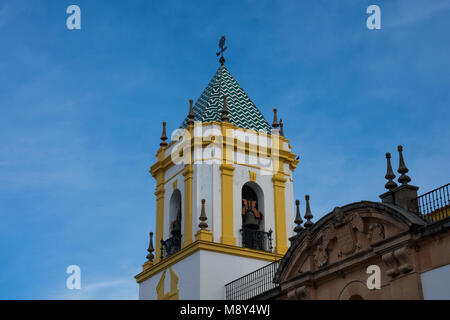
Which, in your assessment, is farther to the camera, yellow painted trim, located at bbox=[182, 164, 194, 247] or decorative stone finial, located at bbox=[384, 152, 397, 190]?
yellow painted trim, located at bbox=[182, 164, 194, 247]

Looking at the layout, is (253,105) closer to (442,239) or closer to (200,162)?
(200,162)

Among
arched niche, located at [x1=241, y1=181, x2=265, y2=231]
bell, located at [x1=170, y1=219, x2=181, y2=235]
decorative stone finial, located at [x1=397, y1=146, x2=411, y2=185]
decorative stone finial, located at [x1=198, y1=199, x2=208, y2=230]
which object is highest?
arched niche, located at [x1=241, y1=181, x2=265, y2=231]

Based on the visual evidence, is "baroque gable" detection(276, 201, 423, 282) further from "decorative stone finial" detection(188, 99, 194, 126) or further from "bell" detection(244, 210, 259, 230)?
"decorative stone finial" detection(188, 99, 194, 126)

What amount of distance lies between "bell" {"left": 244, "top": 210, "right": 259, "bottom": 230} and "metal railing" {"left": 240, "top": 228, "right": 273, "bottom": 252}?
0.29 metres

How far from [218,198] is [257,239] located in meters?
2.05

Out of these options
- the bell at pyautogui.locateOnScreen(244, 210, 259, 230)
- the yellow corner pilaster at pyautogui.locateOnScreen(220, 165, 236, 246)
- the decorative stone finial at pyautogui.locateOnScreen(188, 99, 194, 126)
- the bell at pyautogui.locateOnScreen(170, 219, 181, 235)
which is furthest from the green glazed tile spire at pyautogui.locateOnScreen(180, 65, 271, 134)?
the bell at pyautogui.locateOnScreen(170, 219, 181, 235)

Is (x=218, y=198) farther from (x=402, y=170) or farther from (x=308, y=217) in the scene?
(x=402, y=170)

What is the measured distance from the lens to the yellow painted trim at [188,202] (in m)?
25.1

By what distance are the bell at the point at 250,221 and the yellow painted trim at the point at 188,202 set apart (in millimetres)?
2073

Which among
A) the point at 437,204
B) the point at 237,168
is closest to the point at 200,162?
the point at 237,168

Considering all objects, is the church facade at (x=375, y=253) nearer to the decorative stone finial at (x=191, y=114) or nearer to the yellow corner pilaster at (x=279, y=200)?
the yellow corner pilaster at (x=279, y=200)

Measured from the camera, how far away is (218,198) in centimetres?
2542

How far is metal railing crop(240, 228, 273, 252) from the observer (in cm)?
2520
